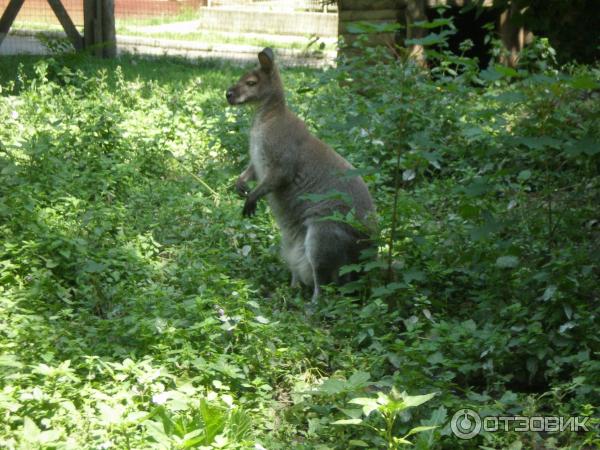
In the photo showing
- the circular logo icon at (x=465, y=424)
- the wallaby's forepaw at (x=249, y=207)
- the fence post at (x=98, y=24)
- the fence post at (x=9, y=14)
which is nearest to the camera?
the circular logo icon at (x=465, y=424)

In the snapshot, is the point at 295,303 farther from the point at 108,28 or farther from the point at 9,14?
the point at 108,28

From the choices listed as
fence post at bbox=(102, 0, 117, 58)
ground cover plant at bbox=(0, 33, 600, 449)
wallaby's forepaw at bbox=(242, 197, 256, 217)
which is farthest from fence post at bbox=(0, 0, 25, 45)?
wallaby's forepaw at bbox=(242, 197, 256, 217)

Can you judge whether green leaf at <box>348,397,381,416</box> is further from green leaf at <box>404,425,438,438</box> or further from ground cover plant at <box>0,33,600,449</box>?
green leaf at <box>404,425,438,438</box>

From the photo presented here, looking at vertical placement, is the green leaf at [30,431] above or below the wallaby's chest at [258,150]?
below

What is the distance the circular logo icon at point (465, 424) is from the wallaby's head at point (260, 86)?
324 centimetres

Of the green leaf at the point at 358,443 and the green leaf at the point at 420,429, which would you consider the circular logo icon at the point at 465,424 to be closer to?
the green leaf at the point at 420,429

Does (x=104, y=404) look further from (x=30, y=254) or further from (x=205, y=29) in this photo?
(x=205, y=29)

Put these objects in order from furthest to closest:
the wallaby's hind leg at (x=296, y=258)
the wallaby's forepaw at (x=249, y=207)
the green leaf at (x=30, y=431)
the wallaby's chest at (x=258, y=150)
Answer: the wallaby's chest at (x=258, y=150)
the wallaby's forepaw at (x=249, y=207)
the wallaby's hind leg at (x=296, y=258)
the green leaf at (x=30, y=431)

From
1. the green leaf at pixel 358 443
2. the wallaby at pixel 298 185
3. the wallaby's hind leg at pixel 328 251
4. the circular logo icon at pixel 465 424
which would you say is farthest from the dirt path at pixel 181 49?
the green leaf at pixel 358 443

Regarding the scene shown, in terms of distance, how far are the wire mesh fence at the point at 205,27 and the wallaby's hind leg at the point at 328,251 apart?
9210 millimetres

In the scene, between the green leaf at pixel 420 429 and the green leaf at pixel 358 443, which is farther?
the green leaf at pixel 358 443

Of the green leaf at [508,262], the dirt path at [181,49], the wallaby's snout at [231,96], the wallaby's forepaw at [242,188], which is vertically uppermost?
the wallaby's snout at [231,96]

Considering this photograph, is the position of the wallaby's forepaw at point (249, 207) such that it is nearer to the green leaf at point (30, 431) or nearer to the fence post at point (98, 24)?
the green leaf at point (30, 431)

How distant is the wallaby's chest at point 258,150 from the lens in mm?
6180
